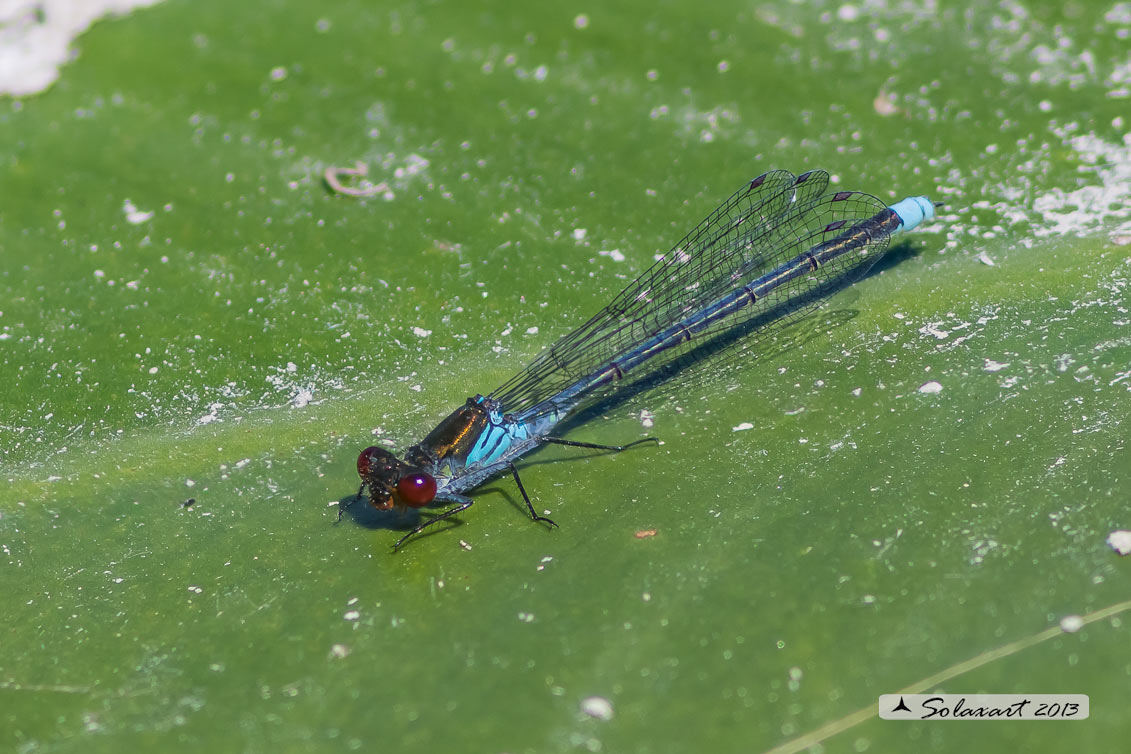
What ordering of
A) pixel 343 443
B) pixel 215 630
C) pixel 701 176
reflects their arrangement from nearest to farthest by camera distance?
pixel 215 630 < pixel 343 443 < pixel 701 176

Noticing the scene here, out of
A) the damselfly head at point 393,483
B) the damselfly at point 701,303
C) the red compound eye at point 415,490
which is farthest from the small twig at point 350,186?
the red compound eye at point 415,490

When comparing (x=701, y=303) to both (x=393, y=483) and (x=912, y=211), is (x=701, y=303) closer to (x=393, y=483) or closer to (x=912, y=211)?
(x=912, y=211)

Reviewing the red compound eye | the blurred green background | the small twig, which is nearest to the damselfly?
the blurred green background

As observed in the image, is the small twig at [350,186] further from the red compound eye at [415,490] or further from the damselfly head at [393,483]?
the red compound eye at [415,490]

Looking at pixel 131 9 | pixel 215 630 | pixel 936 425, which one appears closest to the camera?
pixel 215 630

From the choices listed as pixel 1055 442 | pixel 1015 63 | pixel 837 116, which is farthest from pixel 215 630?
pixel 1015 63

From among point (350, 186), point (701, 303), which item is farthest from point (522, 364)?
point (350, 186)

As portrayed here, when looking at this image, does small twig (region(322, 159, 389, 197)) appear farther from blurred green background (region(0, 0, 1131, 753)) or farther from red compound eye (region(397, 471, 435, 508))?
red compound eye (region(397, 471, 435, 508))

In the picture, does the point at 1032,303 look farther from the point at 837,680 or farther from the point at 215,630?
the point at 215,630
